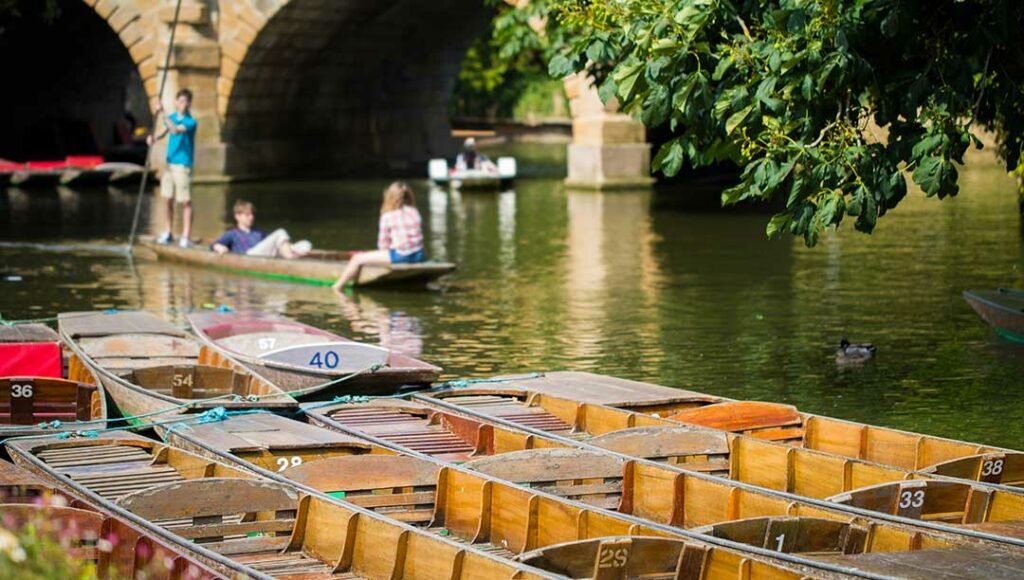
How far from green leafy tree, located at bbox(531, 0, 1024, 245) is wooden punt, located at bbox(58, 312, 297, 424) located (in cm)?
304

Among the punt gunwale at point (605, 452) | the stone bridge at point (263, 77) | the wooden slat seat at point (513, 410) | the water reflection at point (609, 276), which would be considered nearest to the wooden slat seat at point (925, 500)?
the punt gunwale at point (605, 452)

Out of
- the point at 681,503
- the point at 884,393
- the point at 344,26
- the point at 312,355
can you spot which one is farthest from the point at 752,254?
the point at 344,26

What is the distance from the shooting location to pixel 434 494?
9133 millimetres

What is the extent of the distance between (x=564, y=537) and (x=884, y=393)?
552cm

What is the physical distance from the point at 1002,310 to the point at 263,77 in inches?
922

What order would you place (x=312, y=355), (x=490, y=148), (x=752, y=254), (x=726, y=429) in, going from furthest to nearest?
(x=490, y=148)
(x=752, y=254)
(x=312, y=355)
(x=726, y=429)

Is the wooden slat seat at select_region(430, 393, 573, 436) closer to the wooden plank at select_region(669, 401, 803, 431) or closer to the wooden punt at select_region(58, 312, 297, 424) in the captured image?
the wooden plank at select_region(669, 401, 803, 431)

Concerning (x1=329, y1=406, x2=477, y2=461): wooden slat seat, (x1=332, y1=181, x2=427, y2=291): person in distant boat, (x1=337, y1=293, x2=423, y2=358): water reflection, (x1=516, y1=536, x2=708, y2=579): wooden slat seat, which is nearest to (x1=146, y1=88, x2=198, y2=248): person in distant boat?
(x1=332, y1=181, x2=427, y2=291): person in distant boat

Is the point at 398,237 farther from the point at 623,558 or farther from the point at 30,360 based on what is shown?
the point at 623,558

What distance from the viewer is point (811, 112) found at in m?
11.5

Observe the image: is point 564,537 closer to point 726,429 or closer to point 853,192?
point 726,429

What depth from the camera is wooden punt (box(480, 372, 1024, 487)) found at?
9.31m

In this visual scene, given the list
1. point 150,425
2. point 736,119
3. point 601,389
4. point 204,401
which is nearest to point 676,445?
point 601,389

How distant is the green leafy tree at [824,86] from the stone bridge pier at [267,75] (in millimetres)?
22697
